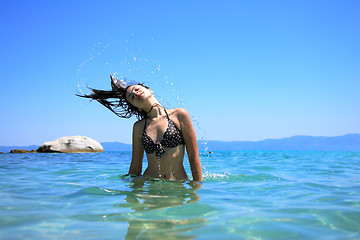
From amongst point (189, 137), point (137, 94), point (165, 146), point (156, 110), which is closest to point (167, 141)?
point (165, 146)

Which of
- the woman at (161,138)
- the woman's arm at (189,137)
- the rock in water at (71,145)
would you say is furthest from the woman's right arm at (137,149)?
the rock in water at (71,145)

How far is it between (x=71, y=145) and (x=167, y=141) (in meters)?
29.0

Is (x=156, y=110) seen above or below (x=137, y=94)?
below

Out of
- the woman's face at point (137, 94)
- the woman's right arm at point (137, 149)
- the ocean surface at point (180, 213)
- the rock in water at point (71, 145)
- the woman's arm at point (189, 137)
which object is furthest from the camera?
the rock in water at point (71, 145)

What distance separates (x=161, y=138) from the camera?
4.85 metres

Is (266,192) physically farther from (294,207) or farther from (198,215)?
(198,215)

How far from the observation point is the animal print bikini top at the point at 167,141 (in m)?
4.80

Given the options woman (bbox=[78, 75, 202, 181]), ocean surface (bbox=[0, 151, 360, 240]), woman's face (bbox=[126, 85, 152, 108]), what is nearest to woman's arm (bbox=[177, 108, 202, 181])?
woman (bbox=[78, 75, 202, 181])

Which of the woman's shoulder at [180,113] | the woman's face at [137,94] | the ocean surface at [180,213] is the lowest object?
the ocean surface at [180,213]

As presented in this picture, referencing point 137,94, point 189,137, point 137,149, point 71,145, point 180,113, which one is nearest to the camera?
point 189,137

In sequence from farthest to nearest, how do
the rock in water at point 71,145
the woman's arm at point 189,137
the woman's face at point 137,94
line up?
1. the rock in water at point 71,145
2. the woman's face at point 137,94
3. the woman's arm at point 189,137

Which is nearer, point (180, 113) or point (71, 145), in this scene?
point (180, 113)

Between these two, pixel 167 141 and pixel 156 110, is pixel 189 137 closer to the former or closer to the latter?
pixel 167 141

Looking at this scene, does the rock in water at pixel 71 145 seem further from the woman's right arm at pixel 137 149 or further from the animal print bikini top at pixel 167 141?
the animal print bikini top at pixel 167 141
